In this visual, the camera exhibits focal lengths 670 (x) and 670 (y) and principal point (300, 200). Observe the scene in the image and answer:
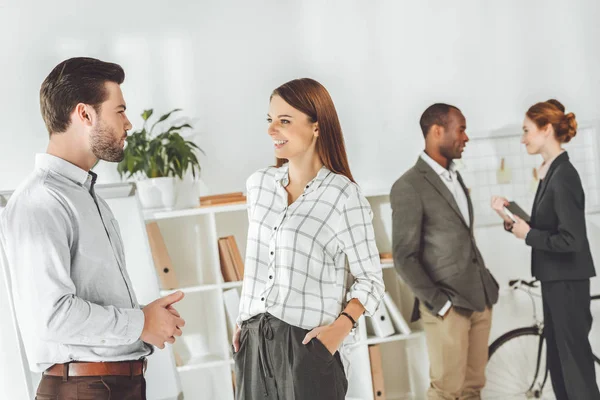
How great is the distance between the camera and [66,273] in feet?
6.03

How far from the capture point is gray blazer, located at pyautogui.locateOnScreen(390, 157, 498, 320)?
3750 millimetres

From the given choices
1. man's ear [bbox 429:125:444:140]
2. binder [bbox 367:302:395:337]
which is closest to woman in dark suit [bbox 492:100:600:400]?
man's ear [bbox 429:125:444:140]

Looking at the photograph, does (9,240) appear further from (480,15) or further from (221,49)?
(480,15)

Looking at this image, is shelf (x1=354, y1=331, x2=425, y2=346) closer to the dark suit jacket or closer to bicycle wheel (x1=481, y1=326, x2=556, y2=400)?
bicycle wheel (x1=481, y1=326, x2=556, y2=400)

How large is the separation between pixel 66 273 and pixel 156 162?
6.80 ft

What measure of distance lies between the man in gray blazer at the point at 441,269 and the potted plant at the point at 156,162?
1.26 metres

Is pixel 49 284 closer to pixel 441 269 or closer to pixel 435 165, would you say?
pixel 441 269

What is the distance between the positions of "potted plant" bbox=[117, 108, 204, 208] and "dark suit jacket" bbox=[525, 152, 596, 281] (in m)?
2.06

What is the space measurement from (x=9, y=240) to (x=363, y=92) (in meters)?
2.93

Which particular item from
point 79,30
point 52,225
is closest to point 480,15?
point 79,30

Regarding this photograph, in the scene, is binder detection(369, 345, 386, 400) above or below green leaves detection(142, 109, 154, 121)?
below

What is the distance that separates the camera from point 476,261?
152 inches

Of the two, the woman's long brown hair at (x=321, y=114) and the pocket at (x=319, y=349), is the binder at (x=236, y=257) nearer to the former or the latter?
the woman's long brown hair at (x=321, y=114)

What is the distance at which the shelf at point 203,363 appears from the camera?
384 centimetres
